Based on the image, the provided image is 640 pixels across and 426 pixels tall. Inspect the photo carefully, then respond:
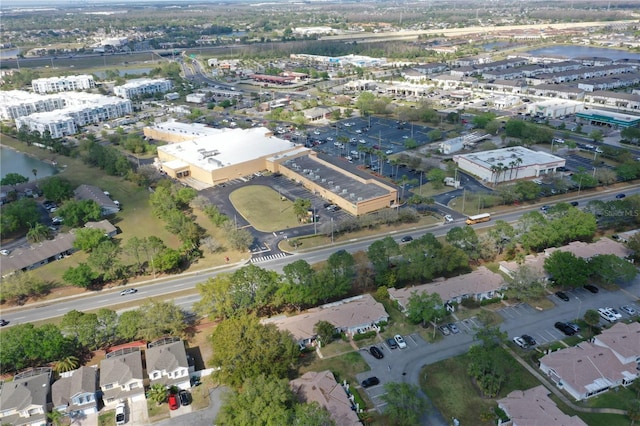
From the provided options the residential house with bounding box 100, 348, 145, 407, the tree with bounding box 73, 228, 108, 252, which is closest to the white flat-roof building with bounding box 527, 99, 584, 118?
the tree with bounding box 73, 228, 108, 252

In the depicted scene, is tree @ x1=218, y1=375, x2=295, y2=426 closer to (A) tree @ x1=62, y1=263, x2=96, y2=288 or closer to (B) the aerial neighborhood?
(B) the aerial neighborhood

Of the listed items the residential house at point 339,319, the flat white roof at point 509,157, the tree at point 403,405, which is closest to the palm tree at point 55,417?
the residential house at point 339,319

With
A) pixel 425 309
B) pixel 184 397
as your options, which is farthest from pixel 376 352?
pixel 184 397

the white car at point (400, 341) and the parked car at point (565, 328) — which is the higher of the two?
the parked car at point (565, 328)

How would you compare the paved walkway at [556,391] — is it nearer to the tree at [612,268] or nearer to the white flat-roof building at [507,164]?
the tree at [612,268]

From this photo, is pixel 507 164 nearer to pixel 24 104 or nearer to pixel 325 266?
pixel 325 266

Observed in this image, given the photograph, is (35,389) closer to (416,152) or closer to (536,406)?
(536,406)
